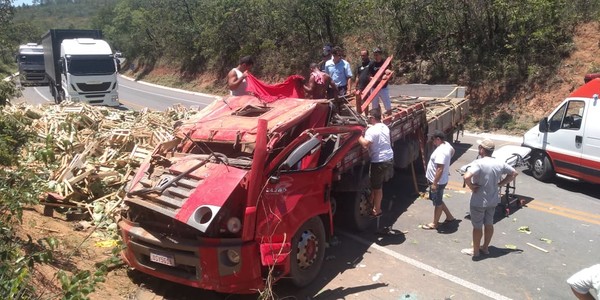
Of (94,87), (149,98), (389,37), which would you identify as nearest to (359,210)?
(389,37)

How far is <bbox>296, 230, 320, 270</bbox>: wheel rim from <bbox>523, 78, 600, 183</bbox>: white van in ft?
19.5

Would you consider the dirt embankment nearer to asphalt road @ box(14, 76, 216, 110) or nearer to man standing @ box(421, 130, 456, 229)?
man standing @ box(421, 130, 456, 229)

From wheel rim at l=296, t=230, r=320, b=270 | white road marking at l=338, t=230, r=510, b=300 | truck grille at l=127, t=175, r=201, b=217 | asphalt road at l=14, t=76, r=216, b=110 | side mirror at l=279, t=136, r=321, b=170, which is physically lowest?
asphalt road at l=14, t=76, r=216, b=110

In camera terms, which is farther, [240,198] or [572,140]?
[572,140]

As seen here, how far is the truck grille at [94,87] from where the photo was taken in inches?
768

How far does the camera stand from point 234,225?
483cm

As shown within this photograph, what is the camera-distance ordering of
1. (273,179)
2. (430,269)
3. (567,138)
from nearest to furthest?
(273,179), (430,269), (567,138)

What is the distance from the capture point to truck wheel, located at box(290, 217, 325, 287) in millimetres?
5270

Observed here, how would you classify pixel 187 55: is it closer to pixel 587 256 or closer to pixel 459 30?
pixel 459 30

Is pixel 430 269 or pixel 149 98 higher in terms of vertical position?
pixel 430 269

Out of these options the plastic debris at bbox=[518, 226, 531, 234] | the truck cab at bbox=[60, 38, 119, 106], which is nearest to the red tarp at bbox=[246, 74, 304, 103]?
the plastic debris at bbox=[518, 226, 531, 234]

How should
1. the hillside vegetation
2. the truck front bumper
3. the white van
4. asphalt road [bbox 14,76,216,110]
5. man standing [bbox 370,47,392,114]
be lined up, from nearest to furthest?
the truck front bumper → the white van → man standing [bbox 370,47,392,114] → the hillside vegetation → asphalt road [bbox 14,76,216,110]

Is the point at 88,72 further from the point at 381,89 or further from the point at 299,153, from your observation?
the point at 299,153

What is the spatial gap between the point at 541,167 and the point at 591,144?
1.17 meters
